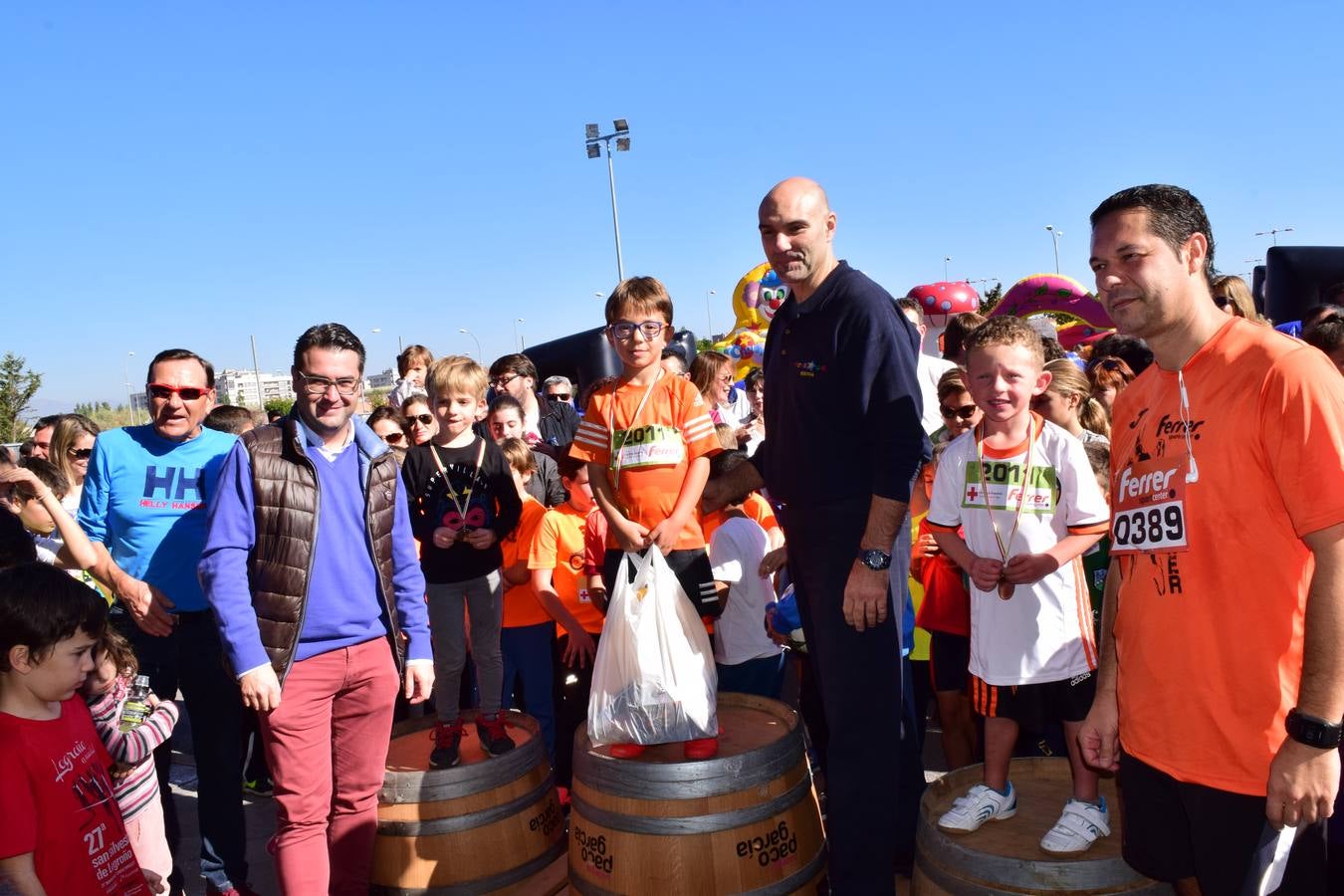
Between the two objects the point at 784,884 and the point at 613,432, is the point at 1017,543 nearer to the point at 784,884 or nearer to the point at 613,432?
the point at 784,884

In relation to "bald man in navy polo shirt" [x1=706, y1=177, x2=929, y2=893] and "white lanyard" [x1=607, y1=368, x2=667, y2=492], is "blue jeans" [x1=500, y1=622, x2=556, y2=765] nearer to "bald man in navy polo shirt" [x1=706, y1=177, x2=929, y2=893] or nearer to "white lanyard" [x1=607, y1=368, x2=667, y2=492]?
"white lanyard" [x1=607, y1=368, x2=667, y2=492]

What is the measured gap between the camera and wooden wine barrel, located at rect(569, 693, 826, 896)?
9.22 ft

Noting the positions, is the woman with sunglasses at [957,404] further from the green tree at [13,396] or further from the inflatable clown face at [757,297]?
the green tree at [13,396]

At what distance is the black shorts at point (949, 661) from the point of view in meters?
3.88

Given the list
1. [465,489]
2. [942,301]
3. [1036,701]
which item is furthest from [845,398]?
[942,301]

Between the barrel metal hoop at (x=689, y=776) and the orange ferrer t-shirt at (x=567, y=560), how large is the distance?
176cm

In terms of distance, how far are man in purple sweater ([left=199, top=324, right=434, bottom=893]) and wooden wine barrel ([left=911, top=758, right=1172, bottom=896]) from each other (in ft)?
5.94

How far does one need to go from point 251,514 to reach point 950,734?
9.26 ft

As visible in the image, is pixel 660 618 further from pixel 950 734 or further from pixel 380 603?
pixel 950 734

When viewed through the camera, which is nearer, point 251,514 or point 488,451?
point 251,514

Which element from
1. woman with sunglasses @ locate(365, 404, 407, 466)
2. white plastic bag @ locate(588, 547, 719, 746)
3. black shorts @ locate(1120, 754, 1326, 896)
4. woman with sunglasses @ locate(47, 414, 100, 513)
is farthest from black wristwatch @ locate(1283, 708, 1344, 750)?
woman with sunglasses @ locate(47, 414, 100, 513)

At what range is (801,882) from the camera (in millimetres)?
2932

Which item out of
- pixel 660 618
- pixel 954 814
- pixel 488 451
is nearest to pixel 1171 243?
pixel 954 814

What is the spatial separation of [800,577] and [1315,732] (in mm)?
1545
